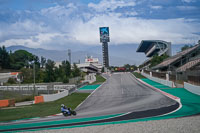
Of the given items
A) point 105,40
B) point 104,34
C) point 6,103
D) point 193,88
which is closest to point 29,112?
point 6,103

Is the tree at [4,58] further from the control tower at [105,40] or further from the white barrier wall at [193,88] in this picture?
the white barrier wall at [193,88]

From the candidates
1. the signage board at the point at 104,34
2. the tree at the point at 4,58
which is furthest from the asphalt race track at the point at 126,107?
the signage board at the point at 104,34

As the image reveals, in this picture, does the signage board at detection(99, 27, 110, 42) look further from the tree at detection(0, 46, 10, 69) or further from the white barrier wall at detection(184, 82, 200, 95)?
the white barrier wall at detection(184, 82, 200, 95)

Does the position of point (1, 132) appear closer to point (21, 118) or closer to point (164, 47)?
point (21, 118)

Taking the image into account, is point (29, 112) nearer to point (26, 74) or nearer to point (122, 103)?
point (122, 103)

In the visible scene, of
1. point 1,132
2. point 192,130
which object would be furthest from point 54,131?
point 192,130

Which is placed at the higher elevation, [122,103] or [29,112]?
[122,103]

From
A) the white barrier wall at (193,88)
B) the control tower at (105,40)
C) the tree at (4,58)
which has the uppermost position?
the control tower at (105,40)

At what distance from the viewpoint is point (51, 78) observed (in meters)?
71.7

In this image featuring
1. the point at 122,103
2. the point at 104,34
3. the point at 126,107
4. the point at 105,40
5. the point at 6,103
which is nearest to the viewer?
the point at 126,107

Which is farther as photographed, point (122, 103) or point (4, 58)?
point (4, 58)

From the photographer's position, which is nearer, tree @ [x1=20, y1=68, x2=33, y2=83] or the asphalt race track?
the asphalt race track

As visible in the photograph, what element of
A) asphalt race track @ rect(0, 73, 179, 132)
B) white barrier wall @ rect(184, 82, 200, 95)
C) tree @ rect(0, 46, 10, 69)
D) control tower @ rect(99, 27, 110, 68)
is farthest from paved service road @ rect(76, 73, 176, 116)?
control tower @ rect(99, 27, 110, 68)

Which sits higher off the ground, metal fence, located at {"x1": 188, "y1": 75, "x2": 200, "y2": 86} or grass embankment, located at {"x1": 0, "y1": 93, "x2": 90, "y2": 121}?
metal fence, located at {"x1": 188, "y1": 75, "x2": 200, "y2": 86}
